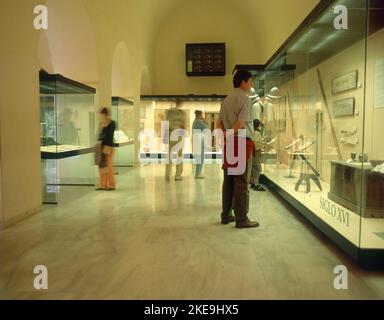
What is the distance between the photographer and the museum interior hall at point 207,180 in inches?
133

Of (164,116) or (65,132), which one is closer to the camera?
(65,132)

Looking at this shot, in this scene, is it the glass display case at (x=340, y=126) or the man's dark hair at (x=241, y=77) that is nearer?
the glass display case at (x=340, y=126)

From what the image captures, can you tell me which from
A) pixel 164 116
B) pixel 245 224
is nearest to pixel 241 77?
pixel 245 224

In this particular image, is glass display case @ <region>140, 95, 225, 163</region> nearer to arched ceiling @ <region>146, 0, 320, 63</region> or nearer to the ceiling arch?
arched ceiling @ <region>146, 0, 320, 63</region>

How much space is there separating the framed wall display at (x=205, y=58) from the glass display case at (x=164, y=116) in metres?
3.73

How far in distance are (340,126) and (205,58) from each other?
1337 centimetres

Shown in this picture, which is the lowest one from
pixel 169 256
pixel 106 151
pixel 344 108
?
pixel 169 256

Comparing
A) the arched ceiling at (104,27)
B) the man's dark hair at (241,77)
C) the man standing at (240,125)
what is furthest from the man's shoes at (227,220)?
the arched ceiling at (104,27)

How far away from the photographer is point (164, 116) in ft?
46.0

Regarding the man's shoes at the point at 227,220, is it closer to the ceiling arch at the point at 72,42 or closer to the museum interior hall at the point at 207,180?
the museum interior hall at the point at 207,180

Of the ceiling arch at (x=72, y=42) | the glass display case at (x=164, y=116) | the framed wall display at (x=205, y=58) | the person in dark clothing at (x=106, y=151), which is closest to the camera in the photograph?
the person in dark clothing at (x=106, y=151)

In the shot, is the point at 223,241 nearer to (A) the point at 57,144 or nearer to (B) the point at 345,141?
(B) the point at 345,141

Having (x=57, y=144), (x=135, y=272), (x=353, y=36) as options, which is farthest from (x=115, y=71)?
(x=135, y=272)

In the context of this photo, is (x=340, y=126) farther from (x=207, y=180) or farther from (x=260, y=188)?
(x=207, y=180)
